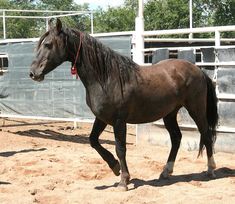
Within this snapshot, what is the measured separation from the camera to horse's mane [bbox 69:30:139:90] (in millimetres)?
5449

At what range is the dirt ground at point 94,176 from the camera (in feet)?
16.8

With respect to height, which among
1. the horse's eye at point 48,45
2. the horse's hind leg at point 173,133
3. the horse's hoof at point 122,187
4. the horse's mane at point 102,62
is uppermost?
the horse's eye at point 48,45

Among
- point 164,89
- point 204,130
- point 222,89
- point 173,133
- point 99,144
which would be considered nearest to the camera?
point 99,144

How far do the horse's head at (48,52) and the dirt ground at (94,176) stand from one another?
1.32 m

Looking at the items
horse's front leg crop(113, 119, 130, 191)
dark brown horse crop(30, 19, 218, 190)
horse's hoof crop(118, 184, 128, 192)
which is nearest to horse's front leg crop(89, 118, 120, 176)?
dark brown horse crop(30, 19, 218, 190)

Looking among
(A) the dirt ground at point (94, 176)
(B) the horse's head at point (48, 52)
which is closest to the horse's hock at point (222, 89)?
(A) the dirt ground at point (94, 176)

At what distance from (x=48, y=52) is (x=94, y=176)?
1784mm

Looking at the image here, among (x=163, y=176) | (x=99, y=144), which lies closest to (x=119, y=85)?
(x=99, y=144)

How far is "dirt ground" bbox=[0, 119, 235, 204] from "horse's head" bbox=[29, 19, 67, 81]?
1317mm

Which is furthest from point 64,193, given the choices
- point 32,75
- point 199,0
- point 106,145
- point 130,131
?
point 199,0

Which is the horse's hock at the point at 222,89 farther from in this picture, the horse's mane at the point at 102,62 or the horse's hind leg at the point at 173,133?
the horse's mane at the point at 102,62

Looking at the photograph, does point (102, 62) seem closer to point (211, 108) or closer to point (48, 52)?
point (48, 52)

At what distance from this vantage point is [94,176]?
624 cm

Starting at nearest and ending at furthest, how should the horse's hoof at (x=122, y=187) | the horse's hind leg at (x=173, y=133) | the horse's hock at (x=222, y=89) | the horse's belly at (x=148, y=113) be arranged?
the horse's hoof at (x=122, y=187) → the horse's belly at (x=148, y=113) → the horse's hind leg at (x=173, y=133) → the horse's hock at (x=222, y=89)
